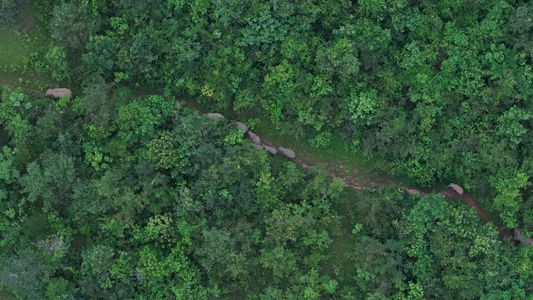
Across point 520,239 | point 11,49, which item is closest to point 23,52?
point 11,49

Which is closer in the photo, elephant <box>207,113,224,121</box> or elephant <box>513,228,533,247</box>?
elephant <box>513,228,533,247</box>

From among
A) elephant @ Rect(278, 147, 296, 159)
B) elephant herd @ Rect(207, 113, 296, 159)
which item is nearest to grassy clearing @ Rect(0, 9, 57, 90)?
elephant herd @ Rect(207, 113, 296, 159)

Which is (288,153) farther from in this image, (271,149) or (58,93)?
(58,93)

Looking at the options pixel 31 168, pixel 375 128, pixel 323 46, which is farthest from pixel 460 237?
pixel 31 168

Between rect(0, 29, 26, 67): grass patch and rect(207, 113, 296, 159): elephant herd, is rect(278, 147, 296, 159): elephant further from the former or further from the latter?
rect(0, 29, 26, 67): grass patch

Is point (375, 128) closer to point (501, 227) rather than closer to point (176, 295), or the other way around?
point (501, 227)

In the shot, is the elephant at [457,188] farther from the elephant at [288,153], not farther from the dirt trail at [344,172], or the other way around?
the elephant at [288,153]

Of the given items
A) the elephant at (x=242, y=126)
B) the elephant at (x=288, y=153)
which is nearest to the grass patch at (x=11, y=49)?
the elephant at (x=242, y=126)

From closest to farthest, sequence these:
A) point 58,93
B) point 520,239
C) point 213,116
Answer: point 520,239 → point 58,93 → point 213,116

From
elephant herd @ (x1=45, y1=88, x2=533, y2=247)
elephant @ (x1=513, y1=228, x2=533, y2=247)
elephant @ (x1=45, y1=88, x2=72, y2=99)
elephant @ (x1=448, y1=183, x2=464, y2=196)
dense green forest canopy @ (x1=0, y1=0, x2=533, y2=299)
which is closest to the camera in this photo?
dense green forest canopy @ (x1=0, y1=0, x2=533, y2=299)
